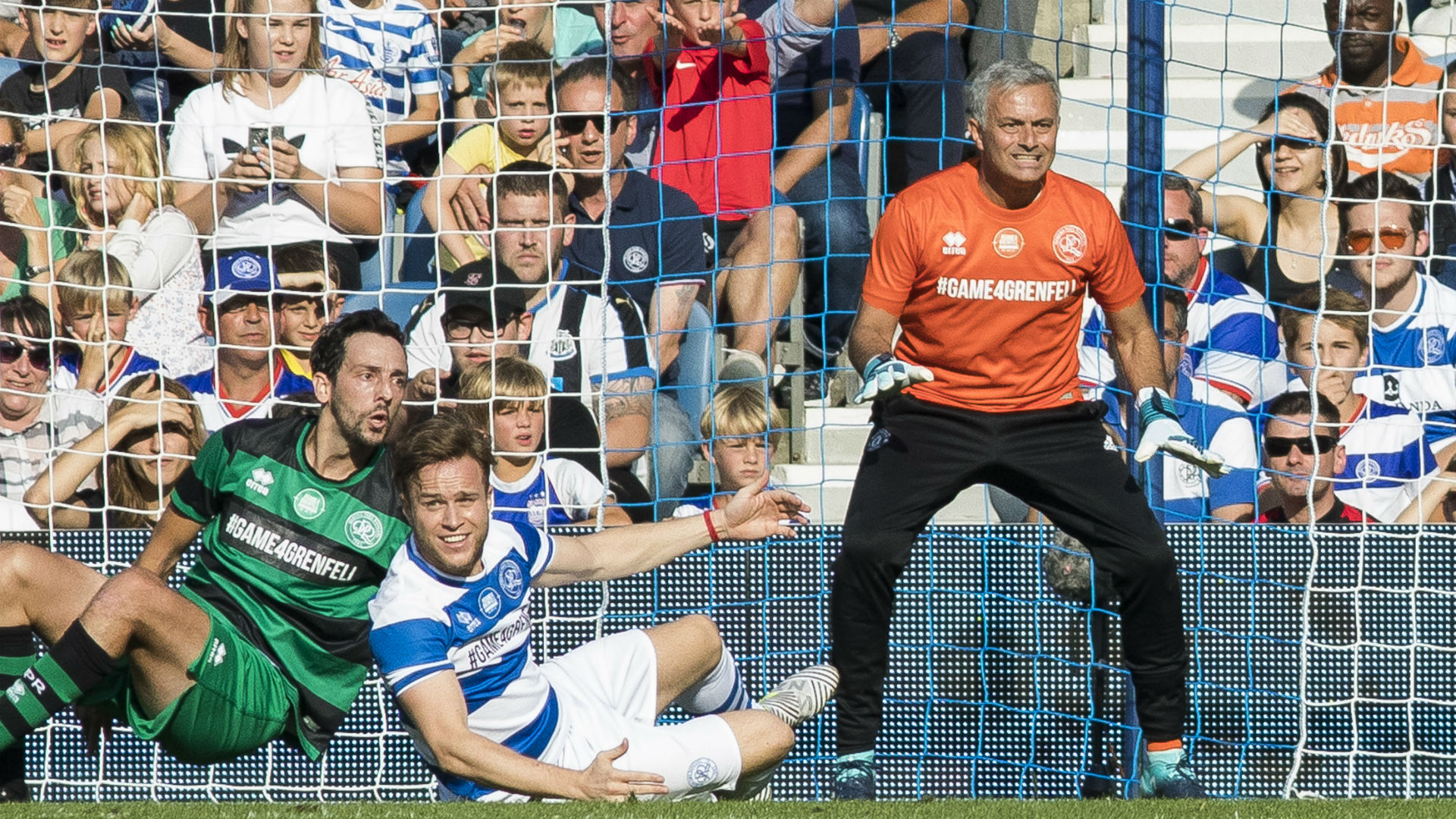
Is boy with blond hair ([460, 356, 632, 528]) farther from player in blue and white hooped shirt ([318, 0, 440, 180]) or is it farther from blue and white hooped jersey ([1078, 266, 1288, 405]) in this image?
blue and white hooped jersey ([1078, 266, 1288, 405])

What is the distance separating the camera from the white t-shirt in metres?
5.99

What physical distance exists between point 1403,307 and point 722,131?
2.73 metres

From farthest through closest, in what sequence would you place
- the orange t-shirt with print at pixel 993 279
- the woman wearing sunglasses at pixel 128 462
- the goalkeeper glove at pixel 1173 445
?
1. the woman wearing sunglasses at pixel 128 462
2. the orange t-shirt with print at pixel 993 279
3. the goalkeeper glove at pixel 1173 445

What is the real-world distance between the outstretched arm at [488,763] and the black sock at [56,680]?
0.82 meters

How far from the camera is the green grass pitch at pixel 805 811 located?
3.22 meters

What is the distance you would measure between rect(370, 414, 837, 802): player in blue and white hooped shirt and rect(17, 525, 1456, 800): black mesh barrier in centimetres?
93

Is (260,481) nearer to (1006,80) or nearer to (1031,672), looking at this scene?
(1006,80)

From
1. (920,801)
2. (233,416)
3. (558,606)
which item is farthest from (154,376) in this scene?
(920,801)

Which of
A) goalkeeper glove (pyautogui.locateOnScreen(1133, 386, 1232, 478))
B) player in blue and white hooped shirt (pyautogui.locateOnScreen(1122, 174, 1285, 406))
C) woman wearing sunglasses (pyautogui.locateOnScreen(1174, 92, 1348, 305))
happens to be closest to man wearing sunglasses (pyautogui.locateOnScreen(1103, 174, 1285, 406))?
player in blue and white hooped shirt (pyautogui.locateOnScreen(1122, 174, 1285, 406))

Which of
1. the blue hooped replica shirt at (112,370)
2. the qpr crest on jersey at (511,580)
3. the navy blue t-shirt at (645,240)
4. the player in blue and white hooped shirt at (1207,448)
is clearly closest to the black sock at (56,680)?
the qpr crest on jersey at (511,580)

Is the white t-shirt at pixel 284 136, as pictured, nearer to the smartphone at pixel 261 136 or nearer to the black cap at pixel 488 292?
the smartphone at pixel 261 136

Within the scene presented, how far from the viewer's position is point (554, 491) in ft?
18.4

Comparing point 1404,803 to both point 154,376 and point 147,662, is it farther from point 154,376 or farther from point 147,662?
point 154,376

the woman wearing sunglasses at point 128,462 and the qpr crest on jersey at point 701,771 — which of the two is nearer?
the qpr crest on jersey at point 701,771
